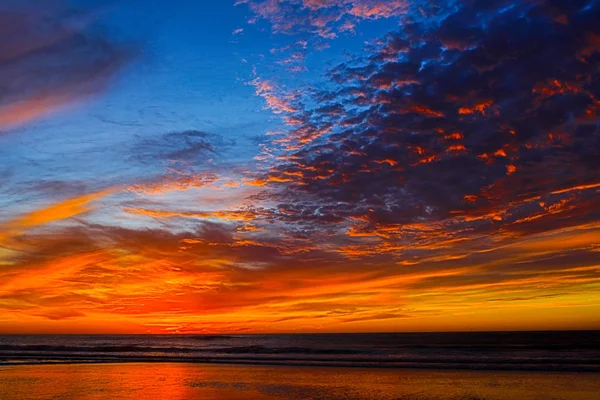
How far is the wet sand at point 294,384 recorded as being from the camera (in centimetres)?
2278

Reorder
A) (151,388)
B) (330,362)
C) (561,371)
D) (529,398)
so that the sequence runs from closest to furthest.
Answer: (529,398)
(151,388)
(561,371)
(330,362)

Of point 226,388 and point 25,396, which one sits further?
point 226,388

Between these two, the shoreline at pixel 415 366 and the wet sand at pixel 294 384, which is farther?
the shoreline at pixel 415 366

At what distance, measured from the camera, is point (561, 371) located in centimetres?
3159

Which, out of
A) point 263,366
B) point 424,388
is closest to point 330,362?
point 263,366

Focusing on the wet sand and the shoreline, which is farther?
the shoreline

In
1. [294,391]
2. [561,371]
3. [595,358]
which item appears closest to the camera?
[294,391]

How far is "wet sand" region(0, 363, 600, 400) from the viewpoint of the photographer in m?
22.8

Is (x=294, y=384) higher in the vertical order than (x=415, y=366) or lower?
higher

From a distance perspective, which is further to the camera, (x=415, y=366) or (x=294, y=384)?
(x=415, y=366)

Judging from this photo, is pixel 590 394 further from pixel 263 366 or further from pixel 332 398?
pixel 263 366

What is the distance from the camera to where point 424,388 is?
24844 millimetres

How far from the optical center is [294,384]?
89.2 ft

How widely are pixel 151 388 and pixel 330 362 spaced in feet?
64.5
